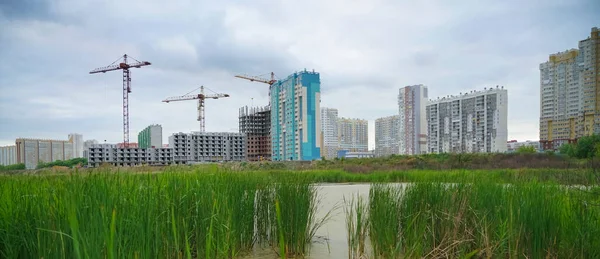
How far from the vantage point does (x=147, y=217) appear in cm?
204

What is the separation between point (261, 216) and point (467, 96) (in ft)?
198

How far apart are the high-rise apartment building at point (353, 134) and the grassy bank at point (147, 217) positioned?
86095 mm

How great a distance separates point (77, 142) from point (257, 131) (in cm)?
4666

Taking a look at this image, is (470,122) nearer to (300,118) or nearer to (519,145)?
(519,145)

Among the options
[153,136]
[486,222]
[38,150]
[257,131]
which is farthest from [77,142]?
[486,222]

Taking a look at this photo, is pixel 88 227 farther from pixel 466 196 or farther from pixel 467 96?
pixel 467 96

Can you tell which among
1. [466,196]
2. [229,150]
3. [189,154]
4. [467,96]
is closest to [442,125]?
[467,96]

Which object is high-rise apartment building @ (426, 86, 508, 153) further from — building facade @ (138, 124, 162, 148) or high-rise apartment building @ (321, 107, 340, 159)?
building facade @ (138, 124, 162, 148)

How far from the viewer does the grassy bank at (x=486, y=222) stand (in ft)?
7.94

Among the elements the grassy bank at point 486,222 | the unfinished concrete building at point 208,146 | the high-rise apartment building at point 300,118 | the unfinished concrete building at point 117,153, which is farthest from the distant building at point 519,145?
the unfinished concrete building at point 117,153

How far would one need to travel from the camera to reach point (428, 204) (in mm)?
3250

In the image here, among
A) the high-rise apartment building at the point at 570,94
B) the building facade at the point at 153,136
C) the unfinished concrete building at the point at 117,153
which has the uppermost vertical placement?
the high-rise apartment building at the point at 570,94

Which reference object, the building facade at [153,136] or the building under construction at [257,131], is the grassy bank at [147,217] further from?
the building facade at [153,136]

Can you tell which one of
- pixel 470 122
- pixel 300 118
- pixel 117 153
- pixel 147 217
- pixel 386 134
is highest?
pixel 300 118
